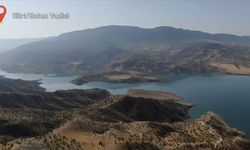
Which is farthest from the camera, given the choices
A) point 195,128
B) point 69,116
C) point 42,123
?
point 69,116

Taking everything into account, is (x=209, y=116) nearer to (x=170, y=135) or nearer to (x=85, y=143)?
(x=170, y=135)

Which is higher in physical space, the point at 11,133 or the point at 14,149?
the point at 14,149

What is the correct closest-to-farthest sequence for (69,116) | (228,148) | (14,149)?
1. (14,149)
2. (228,148)
3. (69,116)

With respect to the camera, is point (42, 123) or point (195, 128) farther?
point (42, 123)

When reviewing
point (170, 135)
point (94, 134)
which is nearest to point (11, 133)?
point (94, 134)

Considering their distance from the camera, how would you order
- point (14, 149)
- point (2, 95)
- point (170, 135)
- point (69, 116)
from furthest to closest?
point (2, 95) < point (69, 116) < point (170, 135) < point (14, 149)

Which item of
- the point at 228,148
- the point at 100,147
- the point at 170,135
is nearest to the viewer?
the point at 100,147

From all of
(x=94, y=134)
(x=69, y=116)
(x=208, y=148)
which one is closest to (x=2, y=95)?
(x=69, y=116)

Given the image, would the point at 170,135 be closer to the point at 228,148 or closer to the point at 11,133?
the point at 228,148

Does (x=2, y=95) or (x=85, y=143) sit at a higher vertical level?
(x=85, y=143)
